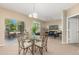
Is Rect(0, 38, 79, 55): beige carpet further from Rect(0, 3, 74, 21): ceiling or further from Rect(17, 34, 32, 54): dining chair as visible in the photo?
Rect(0, 3, 74, 21): ceiling

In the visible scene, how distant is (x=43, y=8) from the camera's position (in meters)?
3.97

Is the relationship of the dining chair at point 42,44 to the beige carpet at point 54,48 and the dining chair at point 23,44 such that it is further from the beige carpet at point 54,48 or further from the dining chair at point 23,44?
the dining chair at point 23,44

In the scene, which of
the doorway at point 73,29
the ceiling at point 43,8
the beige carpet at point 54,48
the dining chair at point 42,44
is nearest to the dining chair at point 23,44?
the beige carpet at point 54,48

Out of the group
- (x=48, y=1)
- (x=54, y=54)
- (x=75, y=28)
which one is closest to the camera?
(x=48, y=1)

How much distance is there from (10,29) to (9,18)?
1.20 ft

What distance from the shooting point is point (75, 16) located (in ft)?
14.1

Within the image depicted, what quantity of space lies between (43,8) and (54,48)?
4.58ft

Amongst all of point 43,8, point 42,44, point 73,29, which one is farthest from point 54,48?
point 43,8

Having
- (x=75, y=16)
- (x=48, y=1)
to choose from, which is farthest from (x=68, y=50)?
(x=48, y=1)

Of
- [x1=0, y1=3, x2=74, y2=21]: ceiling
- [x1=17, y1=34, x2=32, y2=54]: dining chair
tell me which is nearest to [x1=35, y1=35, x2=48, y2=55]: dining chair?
[x1=17, y1=34, x2=32, y2=54]: dining chair

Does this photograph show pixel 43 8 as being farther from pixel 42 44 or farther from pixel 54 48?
pixel 54 48

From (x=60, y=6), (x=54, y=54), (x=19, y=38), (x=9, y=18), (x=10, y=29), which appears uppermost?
(x=60, y=6)

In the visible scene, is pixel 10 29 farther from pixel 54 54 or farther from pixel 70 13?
pixel 70 13

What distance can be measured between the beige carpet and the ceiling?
825 millimetres
